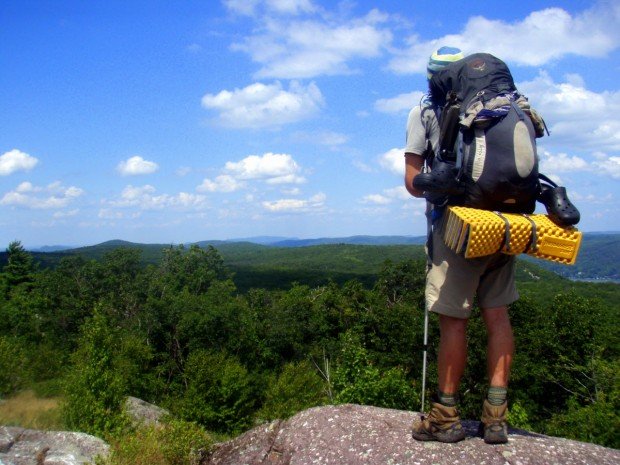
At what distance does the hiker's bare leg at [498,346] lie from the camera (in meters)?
3.99

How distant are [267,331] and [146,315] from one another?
10933 mm

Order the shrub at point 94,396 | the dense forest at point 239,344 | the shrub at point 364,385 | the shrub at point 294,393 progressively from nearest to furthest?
the shrub at point 364,385 → the shrub at point 94,396 → the dense forest at point 239,344 → the shrub at point 294,393

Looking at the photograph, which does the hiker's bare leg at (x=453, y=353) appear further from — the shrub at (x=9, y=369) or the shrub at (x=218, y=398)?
the shrub at (x=218, y=398)

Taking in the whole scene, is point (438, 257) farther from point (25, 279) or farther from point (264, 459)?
point (25, 279)

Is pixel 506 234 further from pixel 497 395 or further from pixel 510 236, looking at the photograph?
pixel 497 395

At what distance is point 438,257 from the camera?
161 inches

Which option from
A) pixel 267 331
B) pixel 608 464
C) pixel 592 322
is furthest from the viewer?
pixel 267 331

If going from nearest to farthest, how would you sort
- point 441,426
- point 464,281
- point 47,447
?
point 464,281 < point 441,426 < point 47,447

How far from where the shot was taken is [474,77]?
3891 millimetres

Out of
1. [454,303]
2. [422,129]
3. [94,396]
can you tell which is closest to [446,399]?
[454,303]

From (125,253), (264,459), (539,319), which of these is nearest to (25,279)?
(125,253)

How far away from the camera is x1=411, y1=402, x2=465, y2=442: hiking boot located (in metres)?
4.11

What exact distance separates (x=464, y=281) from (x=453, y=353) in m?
0.57

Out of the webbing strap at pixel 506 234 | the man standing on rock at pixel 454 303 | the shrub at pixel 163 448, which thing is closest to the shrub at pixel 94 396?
the shrub at pixel 163 448
